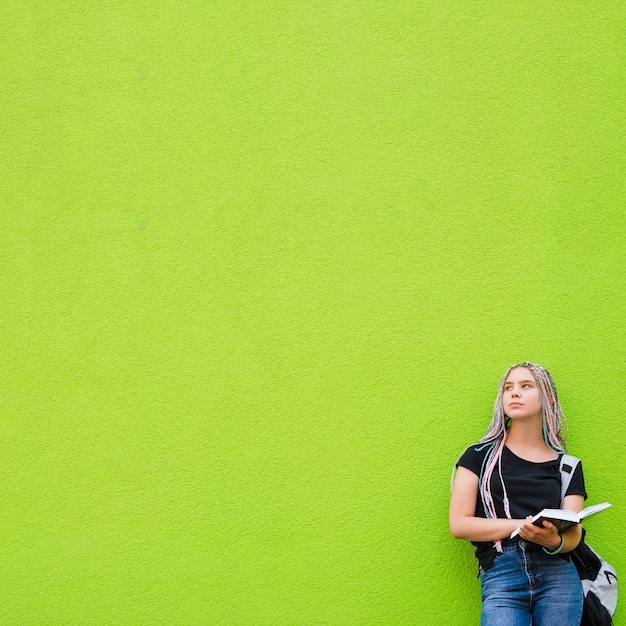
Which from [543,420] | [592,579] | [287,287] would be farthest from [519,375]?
[287,287]

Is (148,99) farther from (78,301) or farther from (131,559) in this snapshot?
(131,559)

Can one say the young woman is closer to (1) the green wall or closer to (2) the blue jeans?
(2) the blue jeans

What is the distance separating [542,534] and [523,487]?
281 millimetres

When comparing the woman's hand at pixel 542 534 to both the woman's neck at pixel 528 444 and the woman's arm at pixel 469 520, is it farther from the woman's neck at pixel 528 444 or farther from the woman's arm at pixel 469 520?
the woman's neck at pixel 528 444

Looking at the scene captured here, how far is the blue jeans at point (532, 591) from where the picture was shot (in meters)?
2.71

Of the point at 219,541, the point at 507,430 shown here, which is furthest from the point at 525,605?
the point at 219,541

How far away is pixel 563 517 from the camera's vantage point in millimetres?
2463

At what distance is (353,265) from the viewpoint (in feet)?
10.9

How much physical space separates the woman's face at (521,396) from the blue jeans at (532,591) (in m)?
0.52

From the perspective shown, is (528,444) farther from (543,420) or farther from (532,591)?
(532,591)

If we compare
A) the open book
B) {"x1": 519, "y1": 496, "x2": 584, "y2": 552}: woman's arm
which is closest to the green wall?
{"x1": 519, "y1": 496, "x2": 584, "y2": 552}: woman's arm

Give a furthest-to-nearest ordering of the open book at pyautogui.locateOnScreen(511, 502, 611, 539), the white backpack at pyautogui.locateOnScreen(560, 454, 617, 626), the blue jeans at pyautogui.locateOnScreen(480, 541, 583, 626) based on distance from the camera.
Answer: the white backpack at pyautogui.locateOnScreen(560, 454, 617, 626), the blue jeans at pyautogui.locateOnScreen(480, 541, 583, 626), the open book at pyautogui.locateOnScreen(511, 502, 611, 539)

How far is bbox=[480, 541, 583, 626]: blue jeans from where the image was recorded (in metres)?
2.71

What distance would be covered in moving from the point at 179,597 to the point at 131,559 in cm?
28
